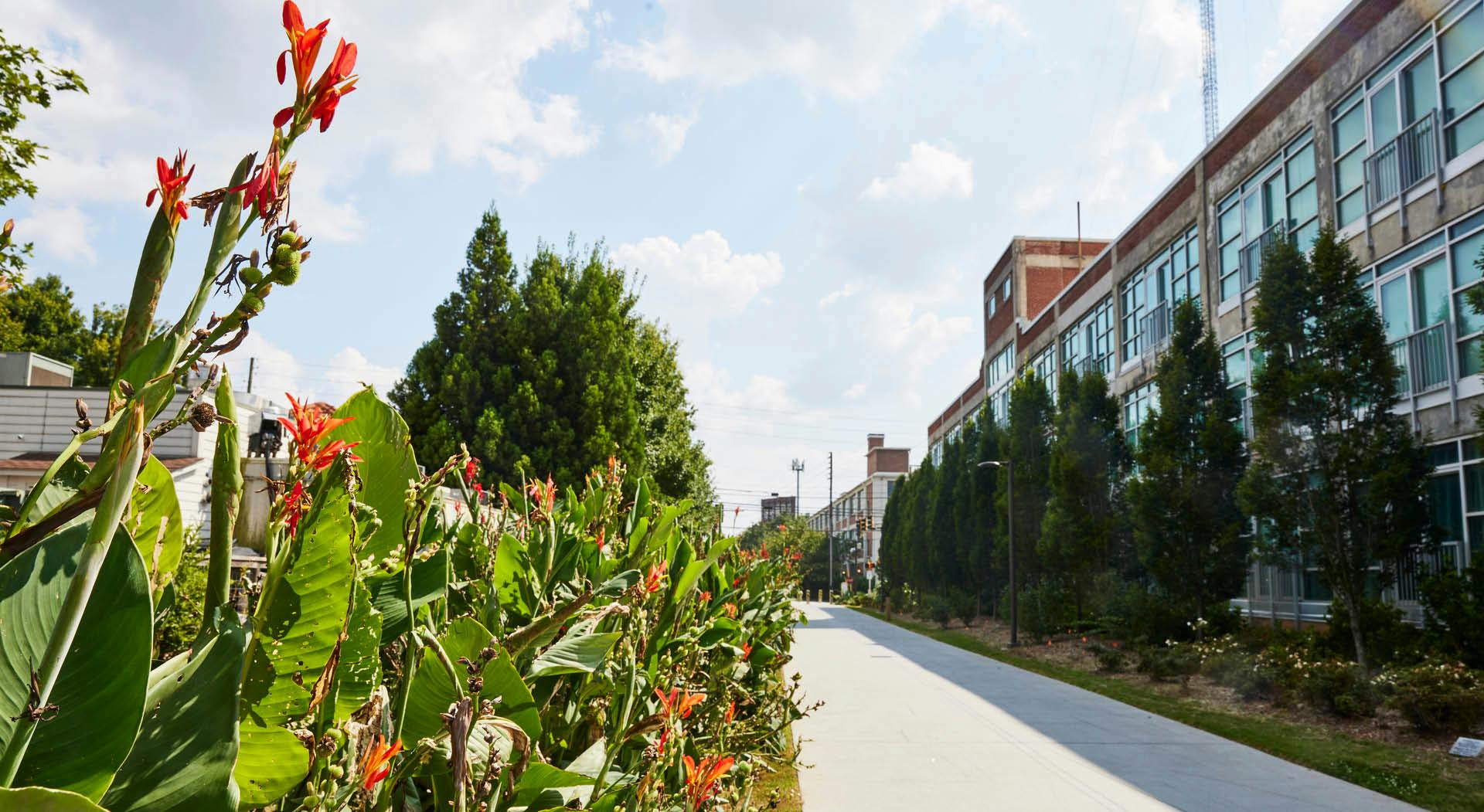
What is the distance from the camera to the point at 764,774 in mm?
6406

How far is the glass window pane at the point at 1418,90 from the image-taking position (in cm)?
1299

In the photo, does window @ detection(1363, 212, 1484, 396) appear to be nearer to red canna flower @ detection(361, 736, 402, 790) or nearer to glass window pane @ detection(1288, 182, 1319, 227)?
glass window pane @ detection(1288, 182, 1319, 227)

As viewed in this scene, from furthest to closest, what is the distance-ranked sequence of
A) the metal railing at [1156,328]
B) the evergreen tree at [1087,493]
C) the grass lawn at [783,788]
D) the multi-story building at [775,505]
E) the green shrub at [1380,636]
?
1. the multi-story building at [775,505]
2. the metal railing at [1156,328]
3. the evergreen tree at [1087,493]
4. the green shrub at [1380,636]
5. the grass lawn at [783,788]

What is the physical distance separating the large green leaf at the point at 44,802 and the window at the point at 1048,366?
102 ft

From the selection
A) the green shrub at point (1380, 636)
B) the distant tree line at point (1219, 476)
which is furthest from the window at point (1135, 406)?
the green shrub at point (1380, 636)

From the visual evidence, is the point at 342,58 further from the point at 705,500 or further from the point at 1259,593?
the point at 705,500

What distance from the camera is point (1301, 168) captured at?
16484mm

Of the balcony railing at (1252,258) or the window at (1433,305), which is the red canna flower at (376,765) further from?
the balcony railing at (1252,258)

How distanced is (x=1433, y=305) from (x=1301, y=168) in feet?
14.5

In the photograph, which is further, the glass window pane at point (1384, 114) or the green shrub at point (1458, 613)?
the glass window pane at point (1384, 114)

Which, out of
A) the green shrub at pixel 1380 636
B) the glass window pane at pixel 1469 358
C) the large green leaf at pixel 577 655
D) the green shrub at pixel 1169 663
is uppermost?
the glass window pane at pixel 1469 358

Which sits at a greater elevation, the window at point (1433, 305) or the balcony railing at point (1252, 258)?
the balcony railing at point (1252, 258)

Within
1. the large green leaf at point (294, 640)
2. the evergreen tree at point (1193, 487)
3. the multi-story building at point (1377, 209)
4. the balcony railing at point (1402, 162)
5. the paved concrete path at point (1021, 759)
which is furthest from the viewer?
the evergreen tree at point (1193, 487)

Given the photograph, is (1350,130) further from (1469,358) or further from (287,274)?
(287,274)
